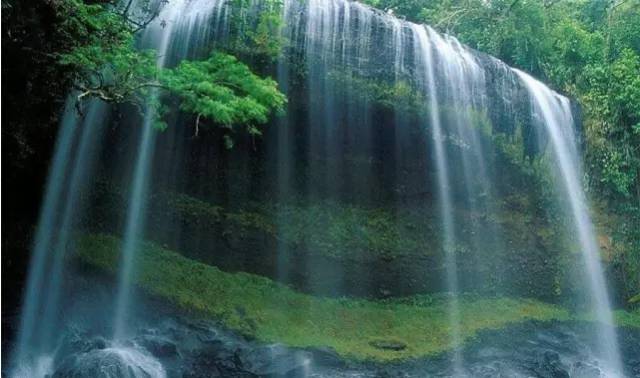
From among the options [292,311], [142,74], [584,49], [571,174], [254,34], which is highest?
[584,49]

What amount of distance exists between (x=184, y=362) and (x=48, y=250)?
3.27m

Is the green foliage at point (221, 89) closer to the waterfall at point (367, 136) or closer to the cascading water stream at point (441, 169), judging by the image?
the waterfall at point (367, 136)

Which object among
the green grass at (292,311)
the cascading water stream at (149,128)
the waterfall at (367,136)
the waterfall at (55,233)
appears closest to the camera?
the waterfall at (55,233)

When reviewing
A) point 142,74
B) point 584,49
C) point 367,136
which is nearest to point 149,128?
point 142,74

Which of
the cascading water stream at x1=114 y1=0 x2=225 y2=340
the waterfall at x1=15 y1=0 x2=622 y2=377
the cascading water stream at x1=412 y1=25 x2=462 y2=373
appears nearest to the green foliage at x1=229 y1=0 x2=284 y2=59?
the waterfall at x1=15 y1=0 x2=622 y2=377

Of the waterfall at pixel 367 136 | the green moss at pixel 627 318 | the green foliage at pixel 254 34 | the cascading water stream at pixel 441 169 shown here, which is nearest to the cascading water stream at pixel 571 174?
the waterfall at pixel 367 136

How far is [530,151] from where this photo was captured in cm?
1265

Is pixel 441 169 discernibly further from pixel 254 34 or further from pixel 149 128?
pixel 149 128

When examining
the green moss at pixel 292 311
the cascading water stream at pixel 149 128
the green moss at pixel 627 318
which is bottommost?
the green moss at pixel 292 311

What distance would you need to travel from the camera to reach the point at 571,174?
1288 cm

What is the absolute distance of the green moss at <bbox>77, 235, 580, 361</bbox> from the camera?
10.2m

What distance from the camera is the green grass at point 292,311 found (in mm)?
10227

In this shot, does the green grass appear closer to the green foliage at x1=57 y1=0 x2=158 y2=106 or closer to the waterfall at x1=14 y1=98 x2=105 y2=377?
the waterfall at x1=14 y1=98 x2=105 y2=377

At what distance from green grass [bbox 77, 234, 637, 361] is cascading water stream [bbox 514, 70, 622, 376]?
1.70 meters
